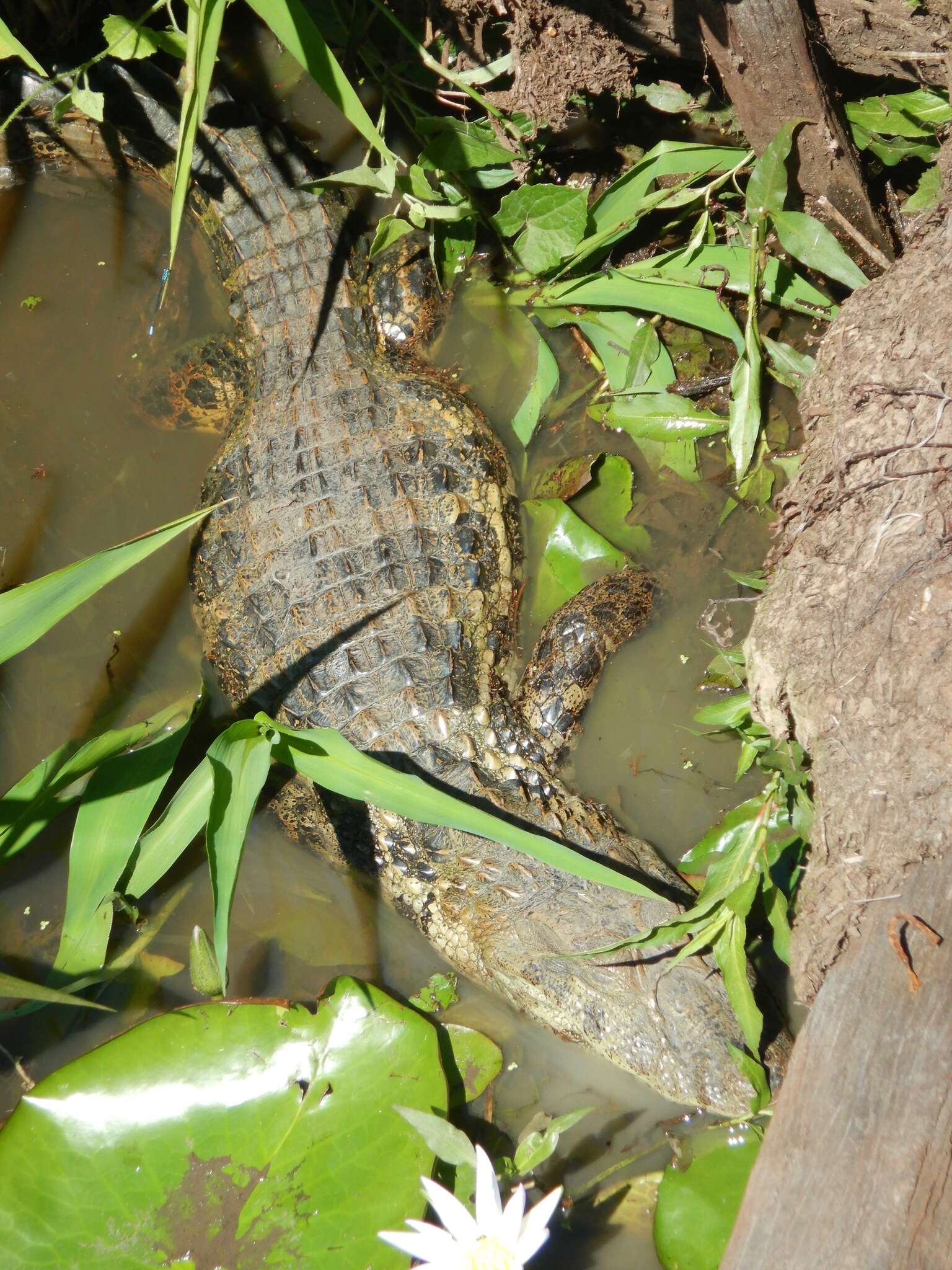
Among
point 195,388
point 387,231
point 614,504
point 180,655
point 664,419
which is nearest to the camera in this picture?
point 387,231

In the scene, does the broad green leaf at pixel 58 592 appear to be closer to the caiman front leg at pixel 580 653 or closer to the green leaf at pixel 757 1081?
the caiman front leg at pixel 580 653

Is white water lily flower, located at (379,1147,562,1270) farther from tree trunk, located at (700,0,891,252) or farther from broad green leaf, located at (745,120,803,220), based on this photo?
tree trunk, located at (700,0,891,252)

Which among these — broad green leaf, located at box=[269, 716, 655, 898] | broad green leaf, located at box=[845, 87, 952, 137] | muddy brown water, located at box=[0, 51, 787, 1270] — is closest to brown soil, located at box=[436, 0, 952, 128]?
broad green leaf, located at box=[845, 87, 952, 137]

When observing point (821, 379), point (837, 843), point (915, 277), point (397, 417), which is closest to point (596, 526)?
point (397, 417)

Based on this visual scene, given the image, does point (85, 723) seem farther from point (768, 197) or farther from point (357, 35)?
point (768, 197)

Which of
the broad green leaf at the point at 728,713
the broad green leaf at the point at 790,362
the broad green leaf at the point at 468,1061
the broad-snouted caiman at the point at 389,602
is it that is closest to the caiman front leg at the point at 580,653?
the broad-snouted caiman at the point at 389,602

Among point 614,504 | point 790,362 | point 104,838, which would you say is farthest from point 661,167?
point 104,838

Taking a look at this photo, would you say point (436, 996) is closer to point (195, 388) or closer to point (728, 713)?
point (728, 713)
